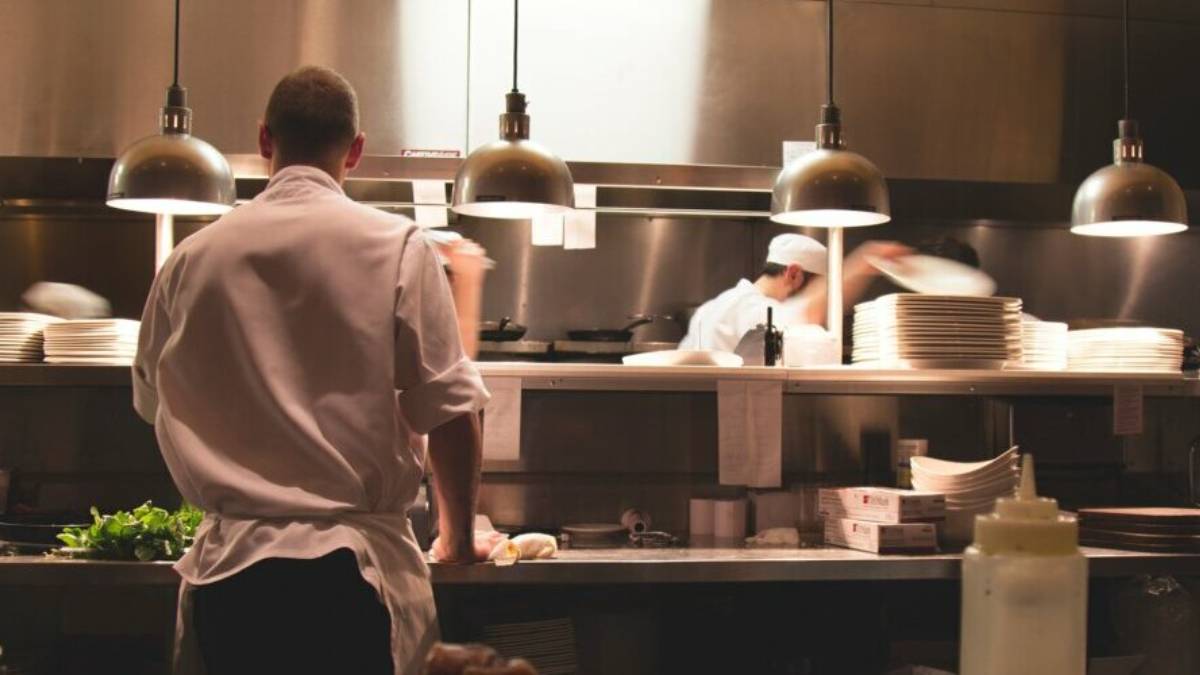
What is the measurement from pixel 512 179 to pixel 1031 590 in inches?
94.6

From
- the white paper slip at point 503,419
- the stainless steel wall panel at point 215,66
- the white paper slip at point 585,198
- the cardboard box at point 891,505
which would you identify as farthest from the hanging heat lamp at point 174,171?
the cardboard box at point 891,505

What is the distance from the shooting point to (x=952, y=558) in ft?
10.6

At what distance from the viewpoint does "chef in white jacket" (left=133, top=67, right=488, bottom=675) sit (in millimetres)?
2041

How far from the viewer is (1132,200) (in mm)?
3717

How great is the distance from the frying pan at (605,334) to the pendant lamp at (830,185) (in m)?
2.13

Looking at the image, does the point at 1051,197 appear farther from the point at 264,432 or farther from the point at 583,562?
the point at 264,432

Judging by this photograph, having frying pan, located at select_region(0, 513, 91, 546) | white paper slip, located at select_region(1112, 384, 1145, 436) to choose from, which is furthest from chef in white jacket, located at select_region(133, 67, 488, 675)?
white paper slip, located at select_region(1112, 384, 1145, 436)

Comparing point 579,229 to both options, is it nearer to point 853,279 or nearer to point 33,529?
point 853,279

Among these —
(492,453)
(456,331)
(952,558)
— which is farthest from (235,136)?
(952,558)

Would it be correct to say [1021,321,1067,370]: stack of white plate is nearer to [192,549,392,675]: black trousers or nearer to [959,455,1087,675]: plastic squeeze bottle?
[192,549,392,675]: black trousers

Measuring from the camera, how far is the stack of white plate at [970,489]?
3457mm

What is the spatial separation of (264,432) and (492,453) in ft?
5.53

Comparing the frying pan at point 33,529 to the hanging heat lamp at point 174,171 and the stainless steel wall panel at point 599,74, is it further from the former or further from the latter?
the stainless steel wall panel at point 599,74

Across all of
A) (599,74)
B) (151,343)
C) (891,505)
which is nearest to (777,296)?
(599,74)
